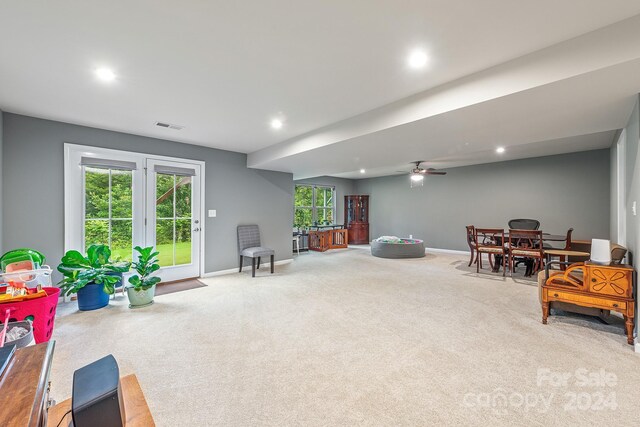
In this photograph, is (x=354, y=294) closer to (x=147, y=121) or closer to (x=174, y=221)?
(x=174, y=221)

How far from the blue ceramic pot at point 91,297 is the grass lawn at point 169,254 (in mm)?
772

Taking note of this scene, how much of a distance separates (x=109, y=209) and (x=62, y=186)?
60 centimetres


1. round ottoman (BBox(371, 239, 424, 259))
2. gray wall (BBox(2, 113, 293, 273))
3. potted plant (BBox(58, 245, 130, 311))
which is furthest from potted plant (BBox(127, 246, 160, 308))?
round ottoman (BBox(371, 239, 424, 259))

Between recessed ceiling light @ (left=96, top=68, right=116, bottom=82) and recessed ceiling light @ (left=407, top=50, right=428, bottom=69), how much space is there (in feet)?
8.55

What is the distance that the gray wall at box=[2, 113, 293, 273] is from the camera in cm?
350

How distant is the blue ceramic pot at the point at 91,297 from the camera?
3533 mm

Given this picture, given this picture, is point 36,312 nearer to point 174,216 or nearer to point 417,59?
point 174,216

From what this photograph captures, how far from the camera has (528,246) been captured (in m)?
5.15

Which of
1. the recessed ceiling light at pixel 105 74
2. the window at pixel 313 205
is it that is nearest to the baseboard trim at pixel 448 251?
the window at pixel 313 205

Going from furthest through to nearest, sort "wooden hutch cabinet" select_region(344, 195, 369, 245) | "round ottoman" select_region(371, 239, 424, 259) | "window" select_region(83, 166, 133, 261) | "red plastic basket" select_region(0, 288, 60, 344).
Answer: "wooden hutch cabinet" select_region(344, 195, 369, 245)
"round ottoman" select_region(371, 239, 424, 259)
"window" select_region(83, 166, 133, 261)
"red plastic basket" select_region(0, 288, 60, 344)

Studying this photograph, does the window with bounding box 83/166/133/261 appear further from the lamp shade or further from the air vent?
the lamp shade

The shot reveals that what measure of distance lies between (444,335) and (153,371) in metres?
2.60

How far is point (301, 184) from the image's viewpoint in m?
9.38

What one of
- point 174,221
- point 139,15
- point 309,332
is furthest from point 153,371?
point 174,221
